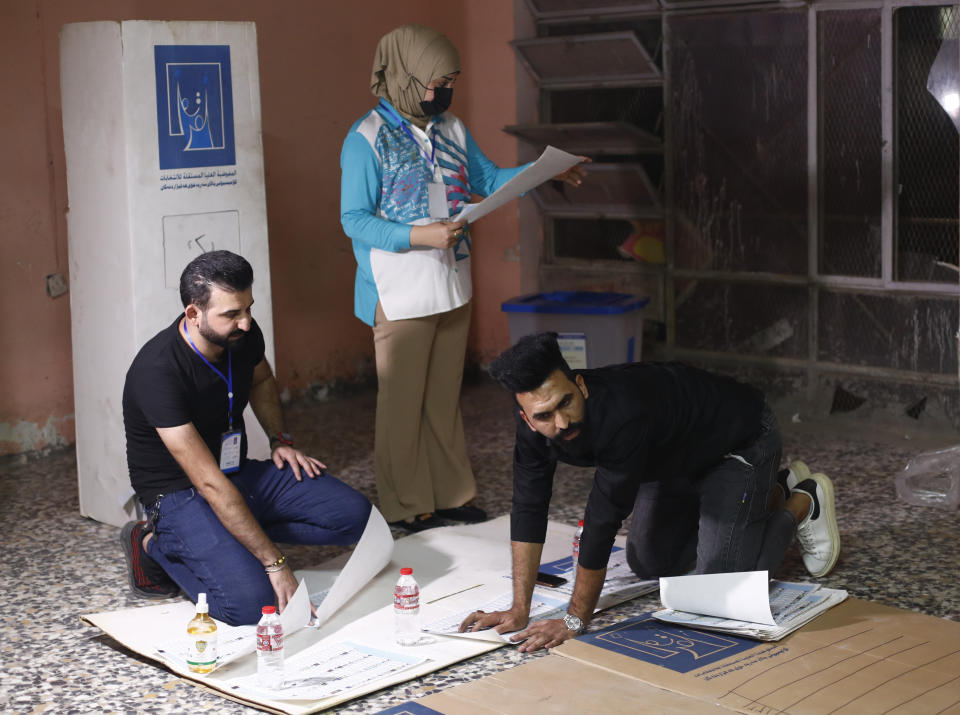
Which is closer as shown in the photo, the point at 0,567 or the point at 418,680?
the point at 418,680

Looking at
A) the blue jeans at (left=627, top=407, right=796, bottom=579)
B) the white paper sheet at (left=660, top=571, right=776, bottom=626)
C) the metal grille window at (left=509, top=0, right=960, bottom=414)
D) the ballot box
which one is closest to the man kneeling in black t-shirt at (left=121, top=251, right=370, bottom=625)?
the blue jeans at (left=627, top=407, right=796, bottom=579)

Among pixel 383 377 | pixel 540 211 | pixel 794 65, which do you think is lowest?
pixel 383 377

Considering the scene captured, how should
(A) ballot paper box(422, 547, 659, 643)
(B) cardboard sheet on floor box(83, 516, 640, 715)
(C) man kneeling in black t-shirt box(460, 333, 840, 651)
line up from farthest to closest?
(A) ballot paper box(422, 547, 659, 643) < (B) cardboard sheet on floor box(83, 516, 640, 715) < (C) man kneeling in black t-shirt box(460, 333, 840, 651)

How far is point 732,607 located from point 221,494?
1349mm

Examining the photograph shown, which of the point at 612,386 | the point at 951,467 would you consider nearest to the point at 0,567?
the point at 612,386

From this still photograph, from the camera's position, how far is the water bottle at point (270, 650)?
293 centimetres

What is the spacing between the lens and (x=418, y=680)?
3031 millimetres

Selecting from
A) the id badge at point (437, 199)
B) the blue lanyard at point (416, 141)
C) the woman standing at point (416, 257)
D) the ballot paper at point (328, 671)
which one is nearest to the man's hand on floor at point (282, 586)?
the ballot paper at point (328, 671)

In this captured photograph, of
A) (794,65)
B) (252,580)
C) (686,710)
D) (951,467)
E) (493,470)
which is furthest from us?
(794,65)

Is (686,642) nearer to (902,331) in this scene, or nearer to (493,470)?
(493,470)

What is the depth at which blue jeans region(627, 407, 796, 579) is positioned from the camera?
11.0 ft

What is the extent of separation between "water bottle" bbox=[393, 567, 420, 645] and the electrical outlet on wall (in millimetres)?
2733

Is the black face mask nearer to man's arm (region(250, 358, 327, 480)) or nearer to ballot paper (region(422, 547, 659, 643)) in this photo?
man's arm (region(250, 358, 327, 480))

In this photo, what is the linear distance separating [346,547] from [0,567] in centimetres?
108
